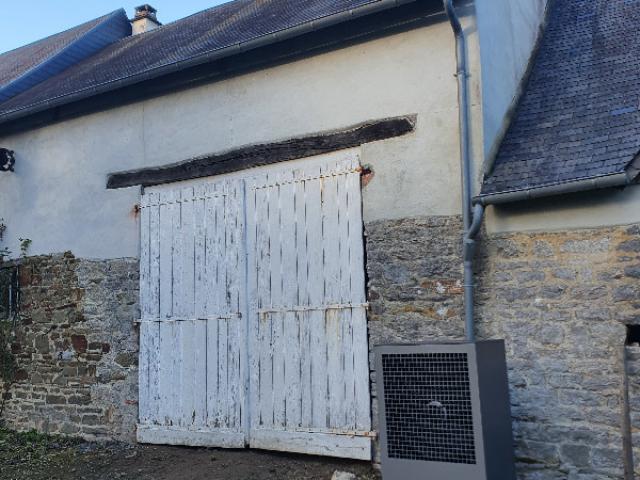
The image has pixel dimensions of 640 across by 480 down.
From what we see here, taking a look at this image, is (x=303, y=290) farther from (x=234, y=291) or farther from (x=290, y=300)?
(x=234, y=291)

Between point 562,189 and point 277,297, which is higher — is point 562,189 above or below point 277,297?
above

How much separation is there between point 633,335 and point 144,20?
9977 mm

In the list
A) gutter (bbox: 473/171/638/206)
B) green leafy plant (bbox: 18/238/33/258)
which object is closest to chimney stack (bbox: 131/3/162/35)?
green leafy plant (bbox: 18/238/33/258)

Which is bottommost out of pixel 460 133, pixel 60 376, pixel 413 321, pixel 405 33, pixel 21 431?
pixel 21 431

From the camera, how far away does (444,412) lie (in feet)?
13.0

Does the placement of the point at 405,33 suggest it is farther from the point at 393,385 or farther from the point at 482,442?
the point at 482,442

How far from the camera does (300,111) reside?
20.1 feet

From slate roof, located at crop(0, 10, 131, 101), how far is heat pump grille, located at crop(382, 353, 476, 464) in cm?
793

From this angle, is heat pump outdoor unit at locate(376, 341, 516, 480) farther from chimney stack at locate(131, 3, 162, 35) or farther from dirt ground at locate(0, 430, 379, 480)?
chimney stack at locate(131, 3, 162, 35)

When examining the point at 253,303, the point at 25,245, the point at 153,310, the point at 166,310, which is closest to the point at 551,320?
the point at 253,303

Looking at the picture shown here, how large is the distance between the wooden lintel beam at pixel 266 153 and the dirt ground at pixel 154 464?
2746 mm

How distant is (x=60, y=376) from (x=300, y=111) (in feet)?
13.5

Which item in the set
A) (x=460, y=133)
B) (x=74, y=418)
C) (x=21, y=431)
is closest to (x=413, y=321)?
(x=460, y=133)

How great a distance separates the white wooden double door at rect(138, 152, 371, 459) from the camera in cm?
565
